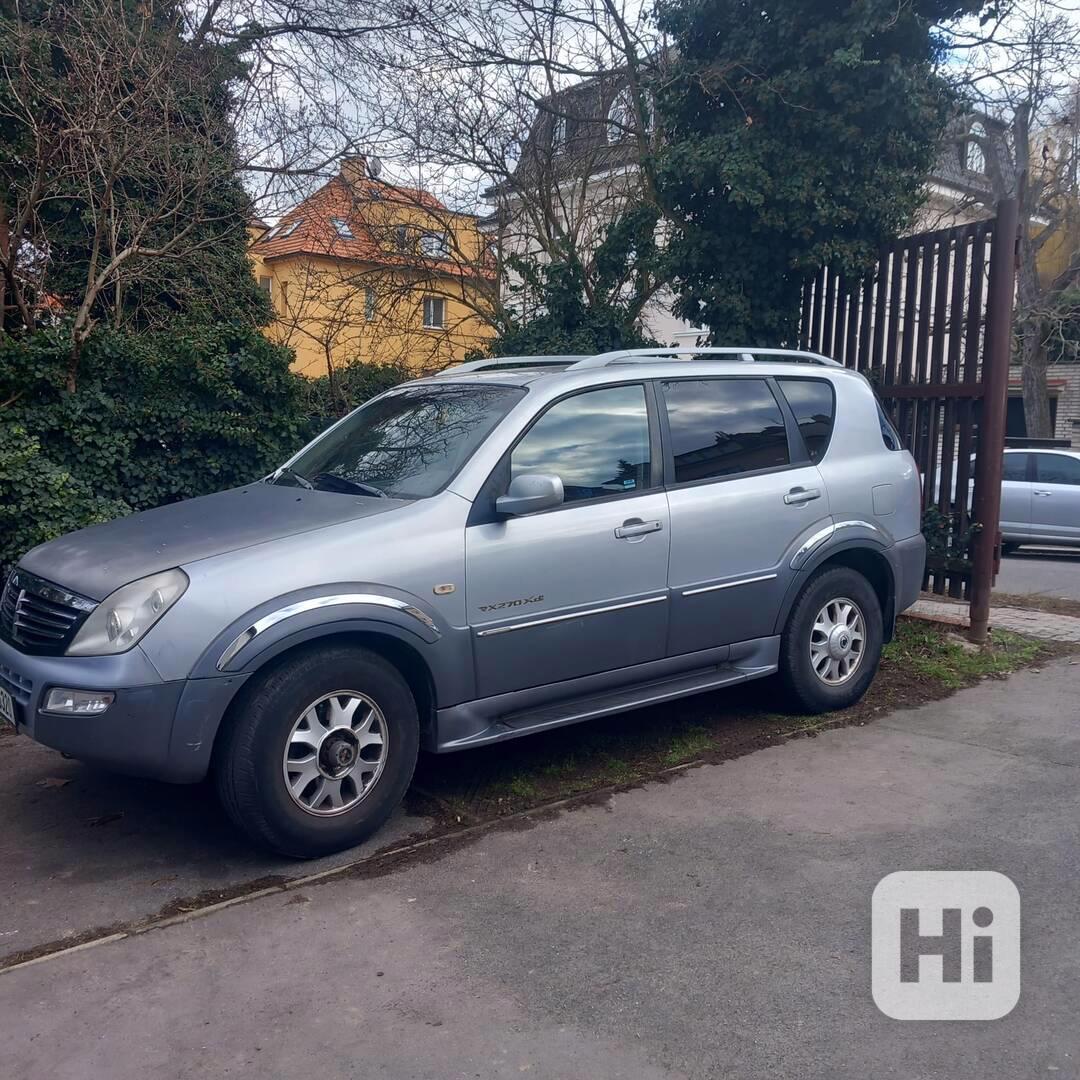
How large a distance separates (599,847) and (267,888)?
1309 mm

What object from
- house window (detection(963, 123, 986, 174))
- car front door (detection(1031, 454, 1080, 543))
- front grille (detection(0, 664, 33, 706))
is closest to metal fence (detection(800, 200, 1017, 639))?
front grille (detection(0, 664, 33, 706))

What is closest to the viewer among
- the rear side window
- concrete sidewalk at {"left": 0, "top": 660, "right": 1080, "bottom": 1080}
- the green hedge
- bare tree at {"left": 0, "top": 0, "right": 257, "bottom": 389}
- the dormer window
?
concrete sidewalk at {"left": 0, "top": 660, "right": 1080, "bottom": 1080}

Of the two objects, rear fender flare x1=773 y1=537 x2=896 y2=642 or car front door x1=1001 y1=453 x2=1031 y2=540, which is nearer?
rear fender flare x1=773 y1=537 x2=896 y2=642

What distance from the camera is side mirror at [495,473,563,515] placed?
4.78 meters

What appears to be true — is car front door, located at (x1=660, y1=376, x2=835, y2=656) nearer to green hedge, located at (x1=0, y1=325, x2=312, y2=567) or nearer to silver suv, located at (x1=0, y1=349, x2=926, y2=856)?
silver suv, located at (x1=0, y1=349, x2=926, y2=856)

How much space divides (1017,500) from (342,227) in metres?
10.2

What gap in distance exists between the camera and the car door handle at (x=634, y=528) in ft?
17.2

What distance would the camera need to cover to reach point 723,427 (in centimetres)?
593

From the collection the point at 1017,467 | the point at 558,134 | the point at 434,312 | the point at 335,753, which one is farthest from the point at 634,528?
the point at 1017,467

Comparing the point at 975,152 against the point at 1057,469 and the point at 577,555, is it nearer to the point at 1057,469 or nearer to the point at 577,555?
the point at 1057,469

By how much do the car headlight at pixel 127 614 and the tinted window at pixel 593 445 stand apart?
1.58 m

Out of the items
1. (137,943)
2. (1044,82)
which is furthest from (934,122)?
(137,943)

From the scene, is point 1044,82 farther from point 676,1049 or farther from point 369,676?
point 676,1049

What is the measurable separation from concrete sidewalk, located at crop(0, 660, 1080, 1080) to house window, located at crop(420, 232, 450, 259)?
32.4 ft
